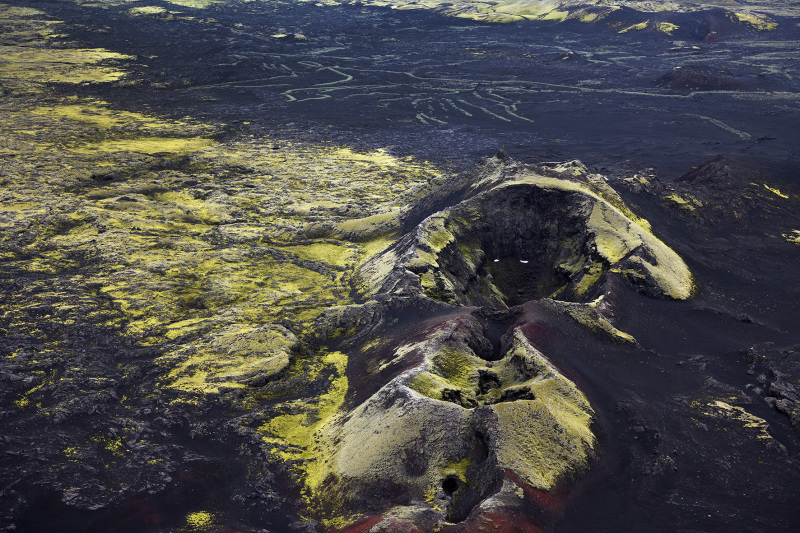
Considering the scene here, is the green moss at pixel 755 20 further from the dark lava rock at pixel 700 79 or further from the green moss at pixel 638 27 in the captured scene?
the dark lava rock at pixel 700 79

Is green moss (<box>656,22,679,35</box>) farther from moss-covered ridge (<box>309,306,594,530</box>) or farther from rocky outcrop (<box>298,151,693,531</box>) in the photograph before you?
moss-covered ridge (<box>309,306,594,530</box>)

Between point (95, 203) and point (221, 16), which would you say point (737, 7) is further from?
point (95, 203)

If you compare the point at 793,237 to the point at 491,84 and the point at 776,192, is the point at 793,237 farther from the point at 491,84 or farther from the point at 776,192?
the point at 491,84

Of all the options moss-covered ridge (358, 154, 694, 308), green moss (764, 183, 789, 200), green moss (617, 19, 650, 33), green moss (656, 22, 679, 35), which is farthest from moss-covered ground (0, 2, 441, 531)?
green moss (656, 22, 679, 35)

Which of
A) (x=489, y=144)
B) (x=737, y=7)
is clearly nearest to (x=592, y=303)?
(x=489, y=144)

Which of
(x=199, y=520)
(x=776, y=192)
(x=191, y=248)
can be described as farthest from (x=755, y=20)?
(x=199, y=520)

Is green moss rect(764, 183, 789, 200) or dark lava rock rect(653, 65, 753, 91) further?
dark lava rock rect(653, 65, 753, 91)
